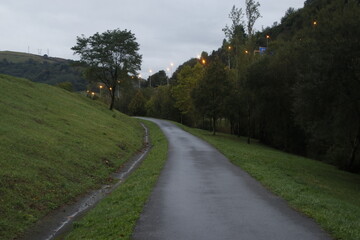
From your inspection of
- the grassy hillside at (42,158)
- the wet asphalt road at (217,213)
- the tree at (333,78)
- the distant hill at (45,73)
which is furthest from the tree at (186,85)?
the distant hill at (45,73)

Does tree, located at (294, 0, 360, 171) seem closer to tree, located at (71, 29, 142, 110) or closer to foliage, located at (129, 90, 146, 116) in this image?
tree, located at (71, 29, 142, 110)

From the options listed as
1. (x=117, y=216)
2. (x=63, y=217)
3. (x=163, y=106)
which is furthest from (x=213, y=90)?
(x=163, y=106)

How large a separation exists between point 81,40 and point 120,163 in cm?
4153

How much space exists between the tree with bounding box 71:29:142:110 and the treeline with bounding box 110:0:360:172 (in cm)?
1153

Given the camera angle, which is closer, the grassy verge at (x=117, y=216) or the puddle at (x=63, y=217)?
the grassy verge at (x=117, y=216)

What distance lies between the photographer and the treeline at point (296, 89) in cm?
2339

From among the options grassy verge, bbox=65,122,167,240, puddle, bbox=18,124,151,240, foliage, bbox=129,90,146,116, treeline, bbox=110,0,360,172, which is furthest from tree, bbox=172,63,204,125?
grassy verge, bbox=65,122,167,240

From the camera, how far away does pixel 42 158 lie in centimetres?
1622

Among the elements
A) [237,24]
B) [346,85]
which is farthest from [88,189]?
[237,24]

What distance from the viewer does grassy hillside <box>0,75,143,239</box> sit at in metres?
11.1

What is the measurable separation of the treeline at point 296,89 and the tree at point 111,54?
454 inches

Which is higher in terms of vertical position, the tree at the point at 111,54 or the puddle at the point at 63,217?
the tree at the point at 111,54

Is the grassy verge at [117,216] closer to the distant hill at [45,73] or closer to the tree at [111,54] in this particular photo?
the tree at [111,54]

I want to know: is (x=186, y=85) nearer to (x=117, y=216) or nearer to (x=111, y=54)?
(x=111, y=54)
